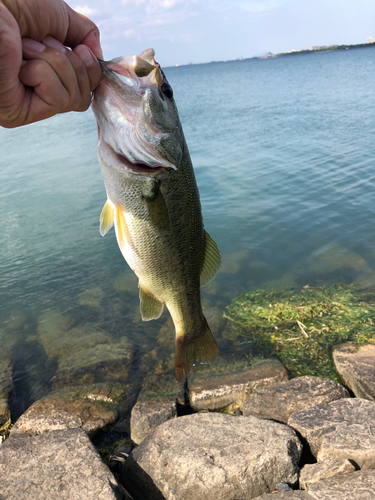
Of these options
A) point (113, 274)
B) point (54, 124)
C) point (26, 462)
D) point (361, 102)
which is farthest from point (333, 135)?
point (54, 124)

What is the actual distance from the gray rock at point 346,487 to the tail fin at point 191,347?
1.36 metres

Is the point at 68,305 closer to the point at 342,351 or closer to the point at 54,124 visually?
the point at 342,351

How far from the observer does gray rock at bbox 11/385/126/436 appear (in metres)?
4.77

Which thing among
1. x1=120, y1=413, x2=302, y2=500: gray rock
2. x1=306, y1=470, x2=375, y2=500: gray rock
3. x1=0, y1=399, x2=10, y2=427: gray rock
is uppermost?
x1=306, y1=470, x2=375, y2=500: gray rock

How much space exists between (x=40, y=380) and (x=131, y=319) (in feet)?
6.42

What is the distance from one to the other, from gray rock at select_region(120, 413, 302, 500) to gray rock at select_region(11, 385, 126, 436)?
1153mm

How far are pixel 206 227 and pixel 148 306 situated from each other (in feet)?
26.2

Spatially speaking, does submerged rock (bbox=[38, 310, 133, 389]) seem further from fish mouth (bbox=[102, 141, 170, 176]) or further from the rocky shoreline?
fish mouth (bbox=[102, 141, 170, 176])

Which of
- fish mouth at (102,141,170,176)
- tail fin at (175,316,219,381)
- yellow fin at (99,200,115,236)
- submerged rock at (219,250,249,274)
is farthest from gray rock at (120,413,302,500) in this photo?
submerged rock at (219,250,249,274)

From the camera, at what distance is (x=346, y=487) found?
3.10m

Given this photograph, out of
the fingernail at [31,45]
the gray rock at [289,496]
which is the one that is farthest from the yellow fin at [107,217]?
the gray rock at [289,496]

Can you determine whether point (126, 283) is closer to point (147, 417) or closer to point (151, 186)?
point (147, 417)

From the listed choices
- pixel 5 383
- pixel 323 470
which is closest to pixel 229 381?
pixel 323 470

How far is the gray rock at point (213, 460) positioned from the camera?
3.43 metres
